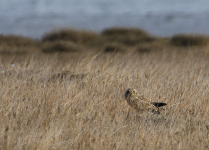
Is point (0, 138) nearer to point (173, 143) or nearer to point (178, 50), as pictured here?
point (173, 143)

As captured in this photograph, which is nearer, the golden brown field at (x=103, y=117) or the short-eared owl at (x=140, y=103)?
the golden brown field at (x=103, y=117)

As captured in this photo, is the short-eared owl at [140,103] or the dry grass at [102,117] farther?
the short-eared owl at [140,103]

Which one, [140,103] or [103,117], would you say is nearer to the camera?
[103,117]

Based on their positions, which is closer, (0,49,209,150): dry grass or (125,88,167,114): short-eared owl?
(0,49,209,150): dry grass

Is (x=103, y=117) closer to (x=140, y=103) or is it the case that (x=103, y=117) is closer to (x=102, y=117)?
(x=102, y=117)

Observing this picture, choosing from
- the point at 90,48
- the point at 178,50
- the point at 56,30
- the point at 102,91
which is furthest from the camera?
the point at 56,30

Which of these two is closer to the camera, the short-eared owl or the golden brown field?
the golden brown field

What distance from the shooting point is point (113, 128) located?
3178 mm

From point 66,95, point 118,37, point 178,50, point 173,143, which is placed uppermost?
point 118,37

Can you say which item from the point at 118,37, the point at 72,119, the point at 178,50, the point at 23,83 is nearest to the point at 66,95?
the point at 72,119

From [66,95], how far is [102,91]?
0.63m

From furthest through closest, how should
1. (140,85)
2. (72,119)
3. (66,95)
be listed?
(140,85) → (66,95) → (72,119)

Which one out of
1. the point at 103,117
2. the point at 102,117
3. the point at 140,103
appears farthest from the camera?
the point at 140,103

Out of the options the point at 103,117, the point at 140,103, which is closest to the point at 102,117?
the point at 103,117
